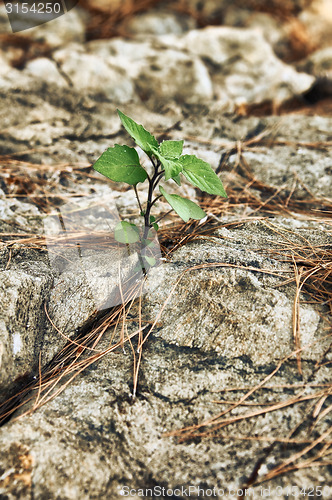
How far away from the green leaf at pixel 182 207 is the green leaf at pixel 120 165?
0.13m

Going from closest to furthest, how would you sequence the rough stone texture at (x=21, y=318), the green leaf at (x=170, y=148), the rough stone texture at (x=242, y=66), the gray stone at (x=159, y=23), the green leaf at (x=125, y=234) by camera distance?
the rough stone texture at (x=21, y=318) → the green leaf at (x=170, y=148) → the green leaf at (x=125, y=234) → the rough stone texture at (x=242, y=66) → the gray stone at (x=159, y=23)

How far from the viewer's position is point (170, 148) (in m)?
1.35

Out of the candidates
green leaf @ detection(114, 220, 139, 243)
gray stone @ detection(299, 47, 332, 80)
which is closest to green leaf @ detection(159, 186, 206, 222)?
green leaf @ detection(114, 220, 139, 243)

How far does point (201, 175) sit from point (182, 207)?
153mm

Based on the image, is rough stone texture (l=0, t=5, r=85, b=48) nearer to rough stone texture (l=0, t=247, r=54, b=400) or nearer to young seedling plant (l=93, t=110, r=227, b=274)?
young seedling plant (l=93, t=110, r=227, b=274)

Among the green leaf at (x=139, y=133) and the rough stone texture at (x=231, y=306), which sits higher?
the green leaf at (x=139, y=133)

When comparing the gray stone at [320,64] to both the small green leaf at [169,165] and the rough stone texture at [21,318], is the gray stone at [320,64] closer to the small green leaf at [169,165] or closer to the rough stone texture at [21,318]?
A: the small green leaf at [169,165]

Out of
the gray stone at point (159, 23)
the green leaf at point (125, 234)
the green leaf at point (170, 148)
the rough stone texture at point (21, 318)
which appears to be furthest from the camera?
the gray stone at point (159, 23)

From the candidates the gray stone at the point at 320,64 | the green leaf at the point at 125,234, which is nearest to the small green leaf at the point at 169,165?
the green leaf at the point at 125,234

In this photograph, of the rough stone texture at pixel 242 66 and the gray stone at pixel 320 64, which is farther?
the gray stone at pixel 320 64

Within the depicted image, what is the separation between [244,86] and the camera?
9.80ft

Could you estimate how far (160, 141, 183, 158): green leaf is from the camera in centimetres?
134

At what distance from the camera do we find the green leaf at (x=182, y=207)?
1290mm

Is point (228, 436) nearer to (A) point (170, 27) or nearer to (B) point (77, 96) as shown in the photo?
(B) point (77, 96)
